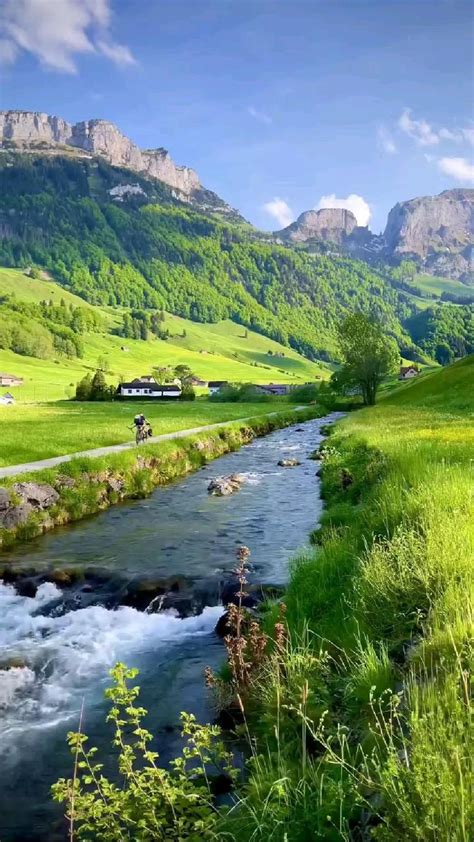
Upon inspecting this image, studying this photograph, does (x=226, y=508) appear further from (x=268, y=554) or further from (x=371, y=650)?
(x=371, y=650)

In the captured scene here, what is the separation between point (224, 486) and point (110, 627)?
17124 millimetres

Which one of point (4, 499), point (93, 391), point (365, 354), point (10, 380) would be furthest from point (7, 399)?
point (4, 499)

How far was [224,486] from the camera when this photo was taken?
99.9ft

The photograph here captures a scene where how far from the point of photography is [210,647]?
12.4m

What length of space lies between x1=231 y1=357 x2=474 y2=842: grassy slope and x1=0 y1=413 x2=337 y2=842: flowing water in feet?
8.27

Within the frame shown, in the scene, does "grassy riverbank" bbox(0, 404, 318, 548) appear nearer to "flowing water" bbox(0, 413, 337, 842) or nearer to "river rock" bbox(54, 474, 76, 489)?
"river rock" bbox(54, 474, 76, 489)

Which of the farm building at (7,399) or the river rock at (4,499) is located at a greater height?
the river rock at (4,499)

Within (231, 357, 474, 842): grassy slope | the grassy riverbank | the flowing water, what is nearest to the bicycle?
the grassy riverbank

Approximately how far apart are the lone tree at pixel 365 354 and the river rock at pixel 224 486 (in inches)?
2950

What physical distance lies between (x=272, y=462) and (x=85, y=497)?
18300 millimetres

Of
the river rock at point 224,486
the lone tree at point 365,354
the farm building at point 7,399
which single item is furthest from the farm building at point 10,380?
the river rock at point 224,486

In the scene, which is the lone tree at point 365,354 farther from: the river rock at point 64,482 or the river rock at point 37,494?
the river rock at point 37,494

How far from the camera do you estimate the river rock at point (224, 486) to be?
98.1ft

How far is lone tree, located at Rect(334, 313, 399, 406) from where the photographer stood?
10336cm
